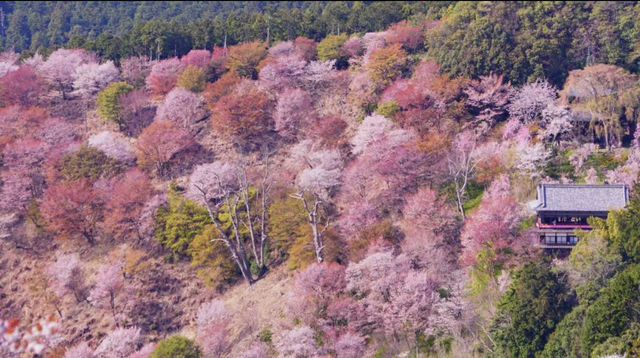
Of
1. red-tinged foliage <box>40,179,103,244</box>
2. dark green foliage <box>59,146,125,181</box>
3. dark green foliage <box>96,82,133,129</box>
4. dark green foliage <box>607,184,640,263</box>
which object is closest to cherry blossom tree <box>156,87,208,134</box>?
dark green foliage <box>96,82,133,129</box>

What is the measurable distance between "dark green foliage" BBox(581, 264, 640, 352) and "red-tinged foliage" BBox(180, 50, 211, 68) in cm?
3294

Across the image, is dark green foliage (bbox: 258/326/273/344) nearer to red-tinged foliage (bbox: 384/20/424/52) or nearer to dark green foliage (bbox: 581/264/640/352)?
dark green foliage (bbox: 581/264/640/352)

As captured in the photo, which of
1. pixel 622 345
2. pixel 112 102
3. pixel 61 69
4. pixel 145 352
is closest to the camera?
pixel 622 345

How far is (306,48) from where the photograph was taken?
160ft

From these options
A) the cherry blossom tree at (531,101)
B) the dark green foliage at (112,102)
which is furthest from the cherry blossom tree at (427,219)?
the dark green foliage at (112,102)

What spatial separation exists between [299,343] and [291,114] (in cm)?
1763

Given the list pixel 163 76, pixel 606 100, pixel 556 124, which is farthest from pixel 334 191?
pixel 163 76

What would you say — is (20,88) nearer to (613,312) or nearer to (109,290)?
(109,290)

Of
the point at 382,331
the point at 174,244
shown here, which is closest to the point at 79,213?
the point at 174,244

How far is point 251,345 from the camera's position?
28812 mm

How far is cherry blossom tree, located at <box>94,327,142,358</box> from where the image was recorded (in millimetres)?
29469

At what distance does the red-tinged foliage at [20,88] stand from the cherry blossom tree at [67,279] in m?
17.7

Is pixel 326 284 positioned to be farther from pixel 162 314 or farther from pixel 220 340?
pixel 162 314

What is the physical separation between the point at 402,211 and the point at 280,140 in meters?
11.0
